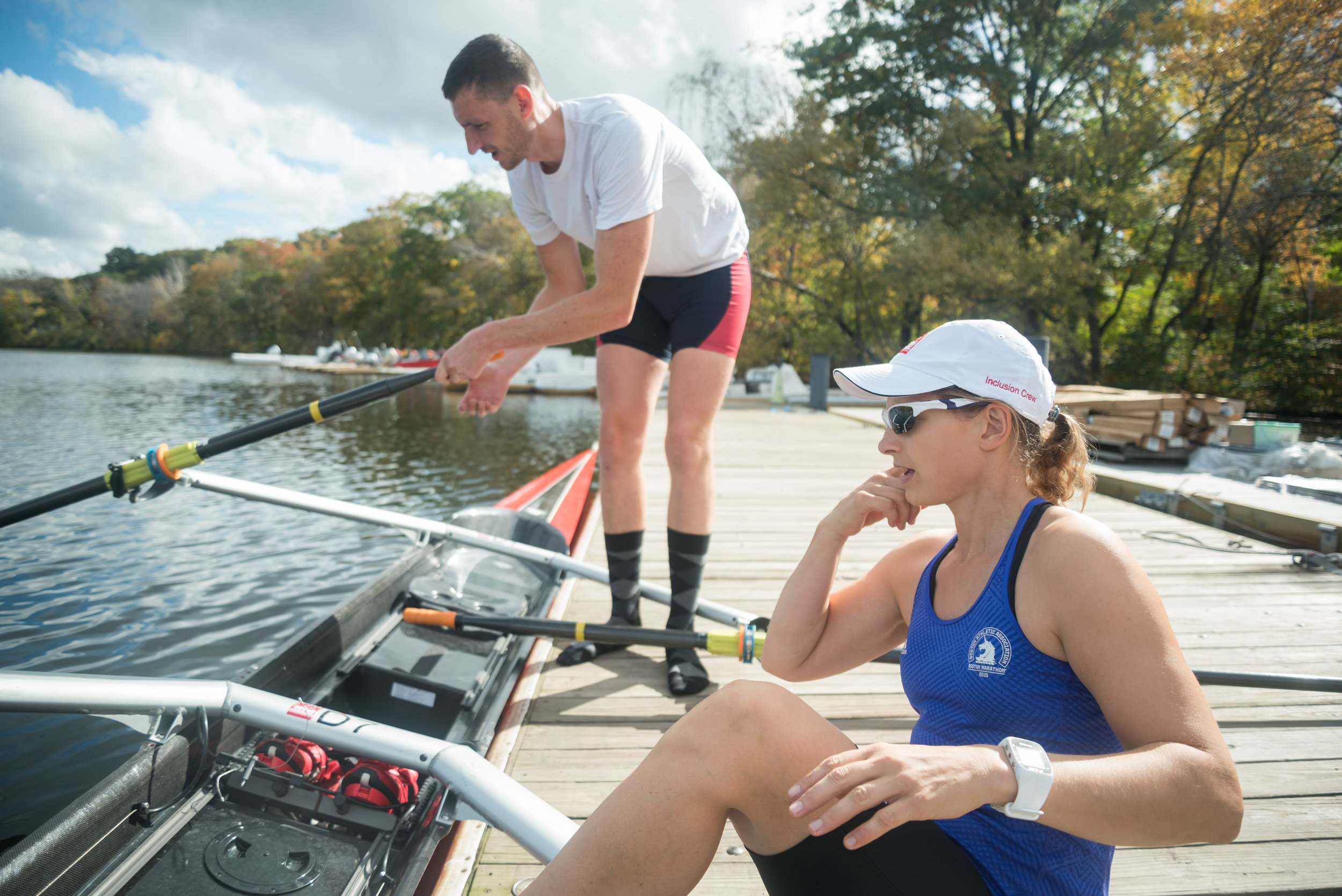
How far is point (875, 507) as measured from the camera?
4.51 ft

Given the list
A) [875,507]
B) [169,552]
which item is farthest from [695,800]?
[169,552]

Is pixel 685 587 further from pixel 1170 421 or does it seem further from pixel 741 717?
pixel 1170 421

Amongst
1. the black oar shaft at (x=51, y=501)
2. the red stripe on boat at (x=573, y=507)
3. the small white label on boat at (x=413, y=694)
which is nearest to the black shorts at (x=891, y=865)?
the small white label on boat at (x=413, y=694)

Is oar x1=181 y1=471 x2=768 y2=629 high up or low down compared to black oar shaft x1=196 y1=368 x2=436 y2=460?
down

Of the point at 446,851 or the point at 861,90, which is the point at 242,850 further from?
the point at 861,90

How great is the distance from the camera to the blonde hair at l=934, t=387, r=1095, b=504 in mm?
1197

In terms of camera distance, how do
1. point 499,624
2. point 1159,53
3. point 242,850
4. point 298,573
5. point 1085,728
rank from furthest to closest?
point 1159,53 < point 298,573 < point 499,624 < point 242,850 < point 1085,728

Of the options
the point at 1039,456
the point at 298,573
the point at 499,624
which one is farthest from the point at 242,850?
the point at 298,573

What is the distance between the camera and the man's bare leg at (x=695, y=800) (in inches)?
39.7

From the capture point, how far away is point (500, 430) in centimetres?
1841

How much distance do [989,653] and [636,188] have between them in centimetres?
159

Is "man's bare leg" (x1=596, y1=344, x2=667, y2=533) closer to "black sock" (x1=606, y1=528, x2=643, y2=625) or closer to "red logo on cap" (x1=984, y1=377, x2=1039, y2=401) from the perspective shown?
"black sock" (x1=606, y1=528, x2=643, y2=625)

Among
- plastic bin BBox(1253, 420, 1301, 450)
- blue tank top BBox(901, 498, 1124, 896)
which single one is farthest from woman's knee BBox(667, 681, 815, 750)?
plastic bin BBox(1253, 420, 1301, 450)

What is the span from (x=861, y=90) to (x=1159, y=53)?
5.98 meters
